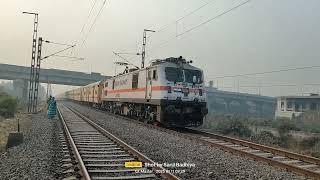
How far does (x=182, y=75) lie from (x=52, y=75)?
81.2m

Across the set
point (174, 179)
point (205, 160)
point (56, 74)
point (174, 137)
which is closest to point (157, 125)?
point (174, 137)

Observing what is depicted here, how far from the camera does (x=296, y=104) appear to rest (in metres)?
101

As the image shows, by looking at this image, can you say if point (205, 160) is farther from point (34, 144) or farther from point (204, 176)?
point (34, 144)

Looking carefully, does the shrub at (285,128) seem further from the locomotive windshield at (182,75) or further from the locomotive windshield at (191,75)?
the locomotive windshield at (182,75)

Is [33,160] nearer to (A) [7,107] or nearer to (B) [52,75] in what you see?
(A) [7,107]

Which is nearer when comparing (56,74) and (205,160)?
(205,160)

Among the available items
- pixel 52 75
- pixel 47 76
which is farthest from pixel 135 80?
pixel 52 75

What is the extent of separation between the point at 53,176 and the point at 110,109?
27.4 metres

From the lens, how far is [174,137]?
16844mm

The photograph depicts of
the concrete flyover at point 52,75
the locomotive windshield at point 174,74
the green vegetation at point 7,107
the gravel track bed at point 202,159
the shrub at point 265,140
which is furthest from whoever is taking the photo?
the concrete flyover at point 52,75

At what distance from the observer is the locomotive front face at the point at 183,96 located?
789 inches

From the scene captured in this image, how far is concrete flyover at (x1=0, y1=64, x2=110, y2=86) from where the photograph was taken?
90.6 m

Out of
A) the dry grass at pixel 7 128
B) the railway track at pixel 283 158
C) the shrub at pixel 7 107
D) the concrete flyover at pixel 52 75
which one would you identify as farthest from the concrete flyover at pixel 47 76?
the railway track at pixel 283 158

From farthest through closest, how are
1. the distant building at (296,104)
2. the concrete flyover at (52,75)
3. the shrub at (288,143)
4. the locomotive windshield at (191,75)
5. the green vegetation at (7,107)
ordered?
the distant building at (296,104) → the concrete flyover at (52,75) → the green vegetation at (7,107) → the locomotive windshield at (191,75) → the shrub at (288,143)
